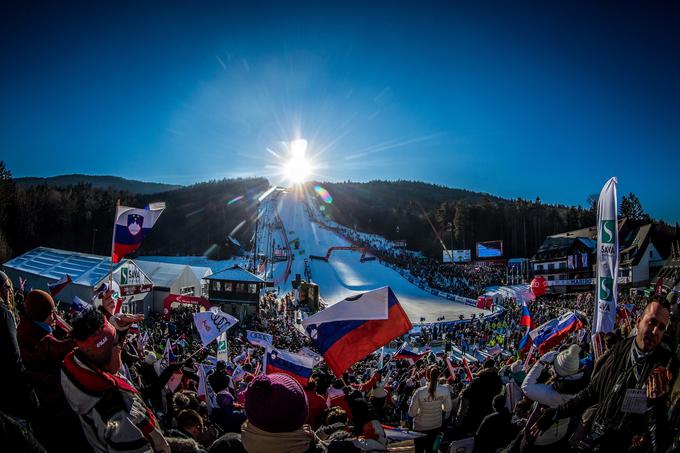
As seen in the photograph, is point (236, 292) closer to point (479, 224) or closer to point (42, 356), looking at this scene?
point (42, 356)

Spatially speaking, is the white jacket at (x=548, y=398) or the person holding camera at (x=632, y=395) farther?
the white jacket at (x=548, y=398)

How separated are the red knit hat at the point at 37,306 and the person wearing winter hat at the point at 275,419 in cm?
192

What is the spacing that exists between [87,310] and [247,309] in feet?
93.1

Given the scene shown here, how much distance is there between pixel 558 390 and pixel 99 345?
2977mm

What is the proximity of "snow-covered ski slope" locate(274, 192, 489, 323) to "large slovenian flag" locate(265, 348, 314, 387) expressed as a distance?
25.3m

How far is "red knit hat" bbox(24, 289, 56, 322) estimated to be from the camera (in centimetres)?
273

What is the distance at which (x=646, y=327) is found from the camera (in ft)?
7.86

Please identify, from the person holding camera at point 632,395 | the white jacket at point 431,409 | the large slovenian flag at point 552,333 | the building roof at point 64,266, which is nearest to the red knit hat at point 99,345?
the person holding camera at point 632,395

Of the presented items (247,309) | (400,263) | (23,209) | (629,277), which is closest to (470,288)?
(400,263)

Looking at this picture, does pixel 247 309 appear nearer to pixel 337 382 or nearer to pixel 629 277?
pixel 337 382

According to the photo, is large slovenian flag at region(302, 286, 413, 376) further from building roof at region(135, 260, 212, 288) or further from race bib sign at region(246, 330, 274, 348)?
building roof at region(135, 260, 212, 288)

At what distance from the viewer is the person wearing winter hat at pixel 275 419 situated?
1842 mm

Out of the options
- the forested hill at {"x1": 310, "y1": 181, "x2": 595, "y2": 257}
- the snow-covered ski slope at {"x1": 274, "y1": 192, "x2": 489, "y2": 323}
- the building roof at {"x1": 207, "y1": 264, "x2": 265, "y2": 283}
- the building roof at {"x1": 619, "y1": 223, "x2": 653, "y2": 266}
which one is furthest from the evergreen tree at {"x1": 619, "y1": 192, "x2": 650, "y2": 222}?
the building roof at {"x1": 207, "y1": 264, "x2": 265, "y2": 283}

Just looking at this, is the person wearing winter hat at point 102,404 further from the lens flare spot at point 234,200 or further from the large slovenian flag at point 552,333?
the lens flare spot at point 234,200
